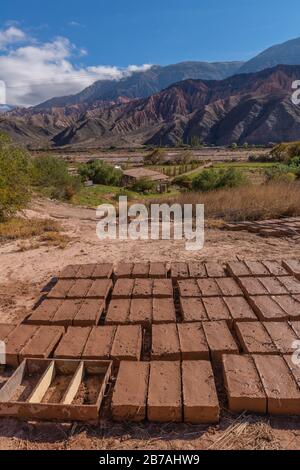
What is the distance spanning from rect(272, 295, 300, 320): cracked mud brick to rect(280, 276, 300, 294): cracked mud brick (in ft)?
0.64

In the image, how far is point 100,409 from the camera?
251cm

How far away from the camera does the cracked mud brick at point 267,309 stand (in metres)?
3.43

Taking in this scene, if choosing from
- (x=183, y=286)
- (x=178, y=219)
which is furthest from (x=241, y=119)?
(x=183, y=286)

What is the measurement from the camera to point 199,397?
2.39 m

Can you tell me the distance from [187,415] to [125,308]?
5.13 feet

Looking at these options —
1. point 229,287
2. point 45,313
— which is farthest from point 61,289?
point 229,287

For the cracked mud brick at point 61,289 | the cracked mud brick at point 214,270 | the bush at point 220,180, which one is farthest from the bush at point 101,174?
the cracked mud brick at point 61,289

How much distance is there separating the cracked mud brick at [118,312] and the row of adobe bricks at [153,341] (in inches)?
6.8

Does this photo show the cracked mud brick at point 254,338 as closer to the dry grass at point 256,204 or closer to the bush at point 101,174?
the dry grass at point 256,204

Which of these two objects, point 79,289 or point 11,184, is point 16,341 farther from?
point 11,184

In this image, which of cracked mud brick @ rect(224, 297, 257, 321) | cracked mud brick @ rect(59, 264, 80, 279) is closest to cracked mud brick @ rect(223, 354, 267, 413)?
cracked mud brick @ rect(224, 297, 257, 321)

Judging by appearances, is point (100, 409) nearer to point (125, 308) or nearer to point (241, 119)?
point (125, 308)

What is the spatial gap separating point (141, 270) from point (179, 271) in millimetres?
498
